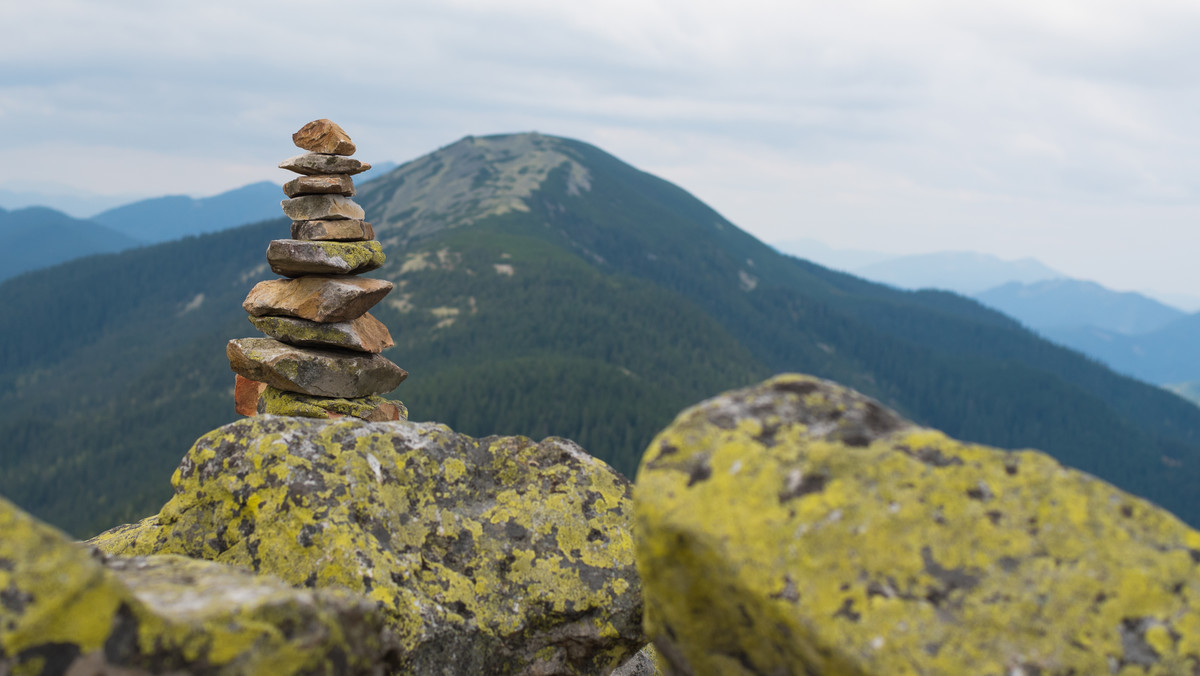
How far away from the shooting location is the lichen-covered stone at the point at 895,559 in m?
6.56

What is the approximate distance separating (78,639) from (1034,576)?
832 cm

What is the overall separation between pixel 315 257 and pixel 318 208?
2.11 m

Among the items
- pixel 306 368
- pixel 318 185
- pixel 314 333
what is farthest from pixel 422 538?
pixel 318 185

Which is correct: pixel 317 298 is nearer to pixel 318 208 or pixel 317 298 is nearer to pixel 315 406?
pixel 318 208

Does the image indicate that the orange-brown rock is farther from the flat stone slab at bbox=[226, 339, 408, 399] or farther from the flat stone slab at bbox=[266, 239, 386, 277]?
the flat stone slab at bbox=[266, 239, 386, 277]

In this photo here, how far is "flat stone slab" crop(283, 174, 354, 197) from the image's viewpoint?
2630cm

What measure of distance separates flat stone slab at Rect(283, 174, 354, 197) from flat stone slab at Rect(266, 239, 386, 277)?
1.83 meters

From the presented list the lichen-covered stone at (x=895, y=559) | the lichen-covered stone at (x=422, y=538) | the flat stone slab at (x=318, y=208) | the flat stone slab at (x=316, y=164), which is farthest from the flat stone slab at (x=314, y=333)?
the lichen-covered stone at (x=895, y=559)

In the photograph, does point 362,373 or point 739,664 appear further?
point 362,373

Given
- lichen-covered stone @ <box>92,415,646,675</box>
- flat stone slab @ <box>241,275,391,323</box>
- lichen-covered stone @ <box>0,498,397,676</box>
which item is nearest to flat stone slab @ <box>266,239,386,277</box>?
flat stone slab @ <box>241,275,391,323</box>

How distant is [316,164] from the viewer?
26375 mm

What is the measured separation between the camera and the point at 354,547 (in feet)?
36.0

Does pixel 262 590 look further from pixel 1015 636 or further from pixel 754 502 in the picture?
pixel 1015 636

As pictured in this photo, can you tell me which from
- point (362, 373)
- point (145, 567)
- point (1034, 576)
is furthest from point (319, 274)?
point (1034, 576)
